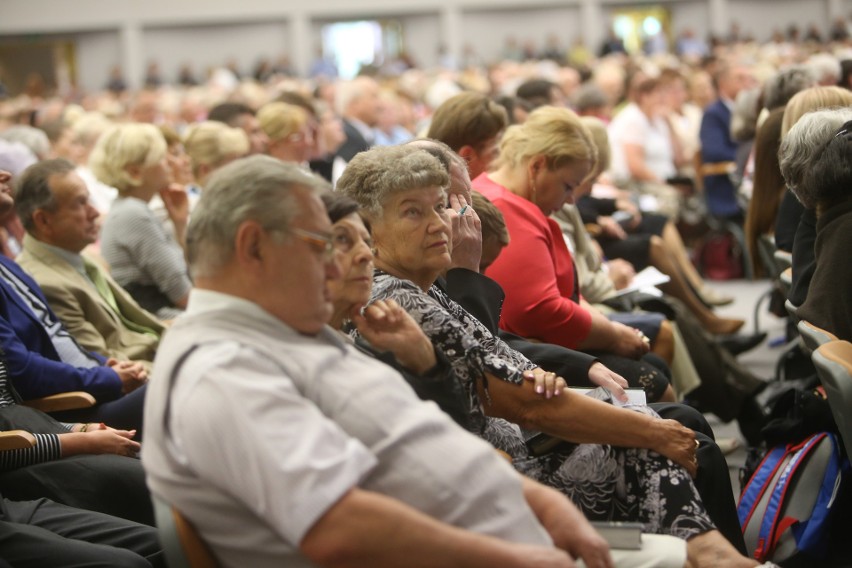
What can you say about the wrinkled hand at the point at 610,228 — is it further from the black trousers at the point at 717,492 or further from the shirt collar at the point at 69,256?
the black trousers at the point at 717,492

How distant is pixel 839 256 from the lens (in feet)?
8.57

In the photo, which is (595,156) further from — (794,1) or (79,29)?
(794,1)

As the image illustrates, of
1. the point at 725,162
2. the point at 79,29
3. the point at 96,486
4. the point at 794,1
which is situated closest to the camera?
the point at 96,486

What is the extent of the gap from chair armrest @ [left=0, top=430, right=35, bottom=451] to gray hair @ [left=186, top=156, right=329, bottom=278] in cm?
103

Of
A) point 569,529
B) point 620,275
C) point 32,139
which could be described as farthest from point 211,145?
point 569,529

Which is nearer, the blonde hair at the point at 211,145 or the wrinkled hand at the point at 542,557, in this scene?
the wrinkled hand at the point at 542,557

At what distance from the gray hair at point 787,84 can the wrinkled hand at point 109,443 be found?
3.12 meters

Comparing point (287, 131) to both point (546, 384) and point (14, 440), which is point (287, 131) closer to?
point (14, 440)

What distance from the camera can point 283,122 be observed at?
544cm

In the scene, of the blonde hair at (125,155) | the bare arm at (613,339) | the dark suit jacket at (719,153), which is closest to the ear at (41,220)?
the blonde hair at (125,155)

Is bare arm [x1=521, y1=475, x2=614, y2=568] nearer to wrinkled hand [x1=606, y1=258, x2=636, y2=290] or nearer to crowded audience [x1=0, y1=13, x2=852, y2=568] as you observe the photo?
crowded audience [x1=0, y1=13, x2=852, y2=568]

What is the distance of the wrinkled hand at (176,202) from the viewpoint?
4.59 metres

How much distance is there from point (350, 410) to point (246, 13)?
72.8ft

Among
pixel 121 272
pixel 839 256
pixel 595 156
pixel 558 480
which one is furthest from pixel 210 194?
pixel 121 272
